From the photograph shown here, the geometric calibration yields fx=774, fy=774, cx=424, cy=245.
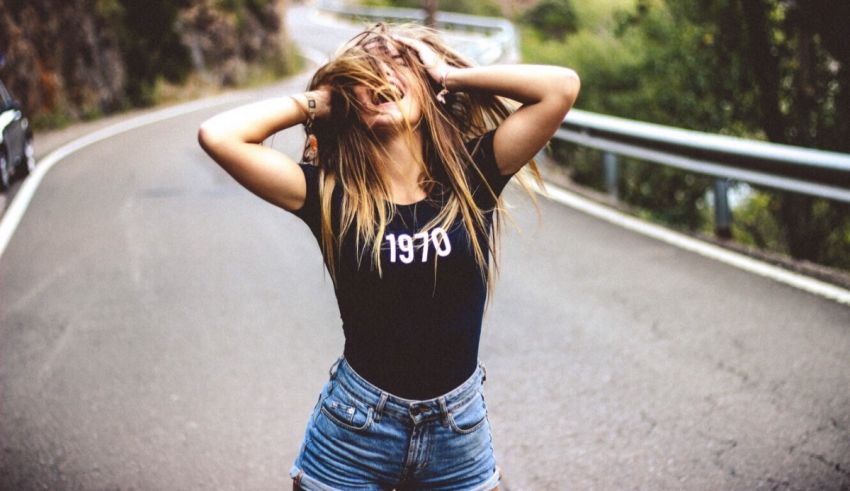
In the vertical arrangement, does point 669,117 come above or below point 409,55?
below

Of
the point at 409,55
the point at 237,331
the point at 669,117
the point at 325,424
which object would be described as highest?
the point at 409,55

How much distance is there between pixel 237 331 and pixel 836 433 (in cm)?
376

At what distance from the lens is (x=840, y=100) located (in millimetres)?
7988

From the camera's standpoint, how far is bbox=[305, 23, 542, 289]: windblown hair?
6.42ft

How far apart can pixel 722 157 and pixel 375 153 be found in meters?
5.87

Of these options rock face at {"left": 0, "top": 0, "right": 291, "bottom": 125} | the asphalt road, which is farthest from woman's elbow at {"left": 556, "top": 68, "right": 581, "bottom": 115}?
rock face at {"left": 0, "top": 0, "right": 291, "bottom": 125}

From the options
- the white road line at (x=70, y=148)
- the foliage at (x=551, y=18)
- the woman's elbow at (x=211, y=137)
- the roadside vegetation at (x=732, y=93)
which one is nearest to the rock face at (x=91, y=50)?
the white road line at (x=70, y=148)

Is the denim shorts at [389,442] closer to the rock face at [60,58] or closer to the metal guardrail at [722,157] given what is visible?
the metal guardrail at [722,157]

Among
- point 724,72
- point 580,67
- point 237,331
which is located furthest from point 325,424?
point 580,67

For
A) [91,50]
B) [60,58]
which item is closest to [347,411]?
[60,58]

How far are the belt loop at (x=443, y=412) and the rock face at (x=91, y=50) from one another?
61.0 feet

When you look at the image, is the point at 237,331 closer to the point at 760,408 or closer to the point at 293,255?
the point at 293,255

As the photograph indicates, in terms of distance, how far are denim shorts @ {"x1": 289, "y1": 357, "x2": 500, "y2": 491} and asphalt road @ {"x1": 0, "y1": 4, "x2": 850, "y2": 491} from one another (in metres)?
1.60

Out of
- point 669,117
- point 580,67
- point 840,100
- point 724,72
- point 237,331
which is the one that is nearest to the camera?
point 237,331
